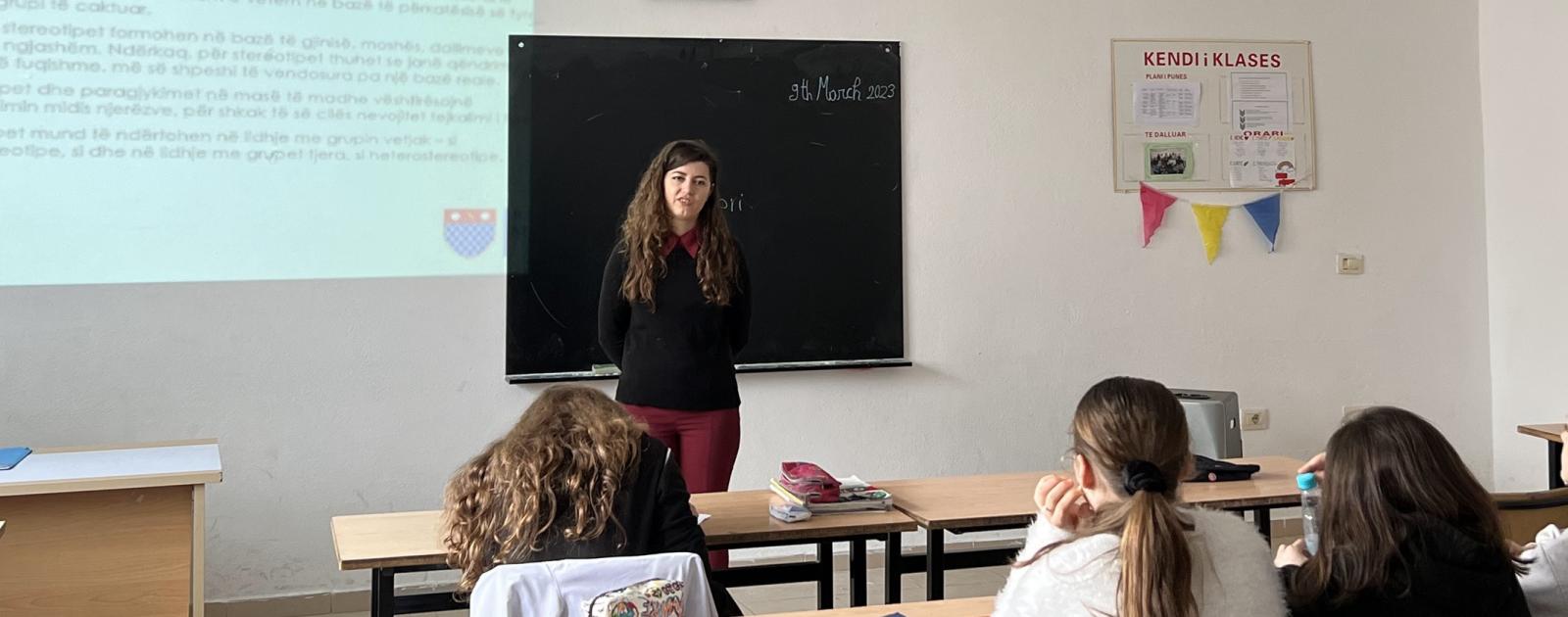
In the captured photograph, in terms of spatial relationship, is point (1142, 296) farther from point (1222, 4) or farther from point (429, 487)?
point (429, 487)

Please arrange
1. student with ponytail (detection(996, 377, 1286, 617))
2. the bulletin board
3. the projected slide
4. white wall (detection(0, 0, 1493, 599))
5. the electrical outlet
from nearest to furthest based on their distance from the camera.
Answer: student with ponytail (detection(996, 377, 1286, 617)) → the projected slide → white wall (detection(0, 0, 1493, 599)) → the bulletin board → the electrical outlet

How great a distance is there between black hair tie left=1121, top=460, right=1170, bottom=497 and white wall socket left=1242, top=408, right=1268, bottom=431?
3489mm

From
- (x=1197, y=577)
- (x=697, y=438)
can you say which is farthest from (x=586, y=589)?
(x=697, y=438)

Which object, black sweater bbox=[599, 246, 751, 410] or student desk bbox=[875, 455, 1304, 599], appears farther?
black sweater bbox=[599, 246, 751, 410]

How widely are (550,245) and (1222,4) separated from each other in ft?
9.11

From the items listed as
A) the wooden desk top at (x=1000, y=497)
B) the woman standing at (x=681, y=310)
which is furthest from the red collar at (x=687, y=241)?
the wooden desk top at (x=1000, y=497)

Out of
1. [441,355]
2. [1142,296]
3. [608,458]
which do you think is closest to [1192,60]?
[1142,296]

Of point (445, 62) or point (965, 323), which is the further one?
point (965, 323)

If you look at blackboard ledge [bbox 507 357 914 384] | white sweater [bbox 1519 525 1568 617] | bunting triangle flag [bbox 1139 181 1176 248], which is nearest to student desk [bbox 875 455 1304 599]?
white sweater [bbox 1519 525 1568 617]

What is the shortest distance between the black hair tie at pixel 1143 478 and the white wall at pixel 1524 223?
13.3 feet

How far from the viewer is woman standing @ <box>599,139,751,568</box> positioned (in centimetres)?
316

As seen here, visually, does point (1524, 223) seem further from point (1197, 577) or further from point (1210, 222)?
point (1197, 577)

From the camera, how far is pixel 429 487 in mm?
4133

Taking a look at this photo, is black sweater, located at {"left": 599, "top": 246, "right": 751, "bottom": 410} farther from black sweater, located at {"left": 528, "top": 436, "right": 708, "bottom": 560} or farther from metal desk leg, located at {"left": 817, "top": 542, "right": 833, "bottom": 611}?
black sweater, located at {"left": 528, "top": 436, "right": 708, "bottom": 560}
